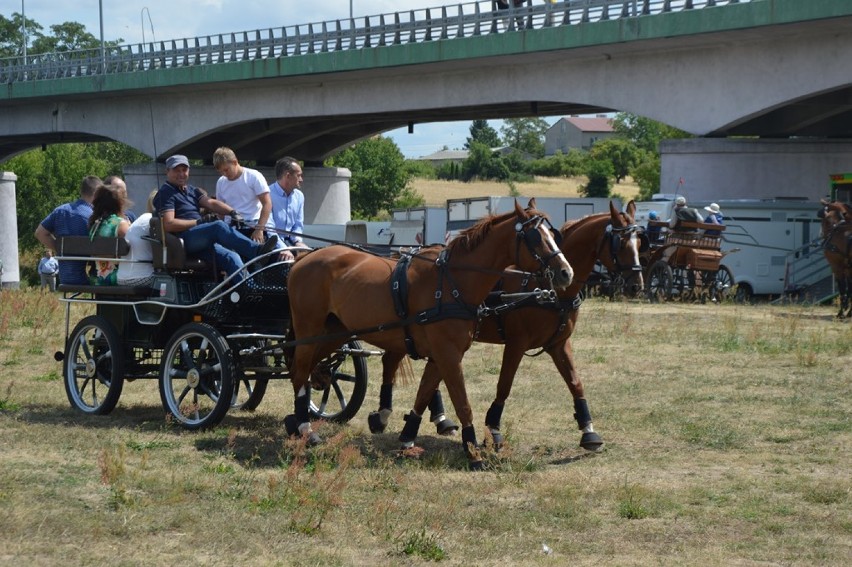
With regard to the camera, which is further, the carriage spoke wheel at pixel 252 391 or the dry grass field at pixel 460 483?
the carriage spoke wheel at pixel 252 391

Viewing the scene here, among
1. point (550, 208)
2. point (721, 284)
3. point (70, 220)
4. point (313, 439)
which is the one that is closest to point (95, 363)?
point (70, 220)

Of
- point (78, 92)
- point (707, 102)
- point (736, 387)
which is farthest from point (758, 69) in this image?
point (78, 92)

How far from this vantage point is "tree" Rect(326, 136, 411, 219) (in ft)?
269

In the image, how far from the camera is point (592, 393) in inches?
562

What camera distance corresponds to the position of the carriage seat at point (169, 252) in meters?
11.8

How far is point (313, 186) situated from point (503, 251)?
46.3 meters

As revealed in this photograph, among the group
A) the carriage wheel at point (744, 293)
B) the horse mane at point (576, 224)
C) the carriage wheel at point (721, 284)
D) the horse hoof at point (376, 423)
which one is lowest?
the carriage wheel at point (744, 293)

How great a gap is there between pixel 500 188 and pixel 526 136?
7605cm

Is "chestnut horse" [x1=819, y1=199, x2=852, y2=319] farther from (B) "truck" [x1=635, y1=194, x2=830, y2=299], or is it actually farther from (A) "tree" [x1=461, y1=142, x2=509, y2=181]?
(A) "tree" [x1=461, y1=142, x2=509, y2=181]

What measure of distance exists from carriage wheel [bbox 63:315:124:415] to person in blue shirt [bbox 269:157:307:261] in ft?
6.28

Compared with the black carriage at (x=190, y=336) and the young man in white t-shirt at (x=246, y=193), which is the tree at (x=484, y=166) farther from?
the young man in white t-shirt at (x=246, y=193)

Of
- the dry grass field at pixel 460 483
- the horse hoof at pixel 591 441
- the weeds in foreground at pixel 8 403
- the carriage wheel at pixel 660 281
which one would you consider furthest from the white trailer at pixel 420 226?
the horse hoof at pixel 591 441

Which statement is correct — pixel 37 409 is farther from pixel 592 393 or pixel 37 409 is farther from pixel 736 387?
pixel 736 387

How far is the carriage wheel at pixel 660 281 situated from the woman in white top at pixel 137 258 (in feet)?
58.4
